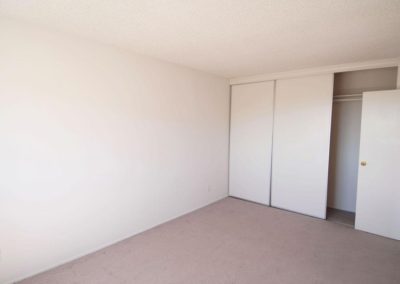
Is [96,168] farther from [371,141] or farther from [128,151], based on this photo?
[371,141]

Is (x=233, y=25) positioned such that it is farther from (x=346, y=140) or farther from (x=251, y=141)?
(x=346, y=140)

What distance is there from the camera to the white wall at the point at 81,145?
2133 mm

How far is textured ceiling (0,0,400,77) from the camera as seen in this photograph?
1795mm

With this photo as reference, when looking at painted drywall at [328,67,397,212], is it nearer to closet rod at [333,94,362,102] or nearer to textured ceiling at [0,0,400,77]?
closet rod at [333,94,362,102]

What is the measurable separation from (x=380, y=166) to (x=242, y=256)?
2196 mm

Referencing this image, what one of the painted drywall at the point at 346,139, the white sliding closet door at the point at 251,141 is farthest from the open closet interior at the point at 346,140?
the white sliding closet door at the point at 251,141

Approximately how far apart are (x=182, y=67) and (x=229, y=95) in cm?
140

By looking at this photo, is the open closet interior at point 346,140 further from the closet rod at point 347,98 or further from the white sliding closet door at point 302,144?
the white sliding closet door at point 302,144

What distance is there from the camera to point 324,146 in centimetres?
372

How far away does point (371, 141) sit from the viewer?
3.22 m

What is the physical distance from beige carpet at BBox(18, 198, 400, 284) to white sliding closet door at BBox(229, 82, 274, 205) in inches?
38.0

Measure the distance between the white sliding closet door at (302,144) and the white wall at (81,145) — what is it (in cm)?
158

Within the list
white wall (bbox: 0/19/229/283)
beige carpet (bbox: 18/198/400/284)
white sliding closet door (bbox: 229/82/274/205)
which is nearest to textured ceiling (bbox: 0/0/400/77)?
white wall (bbox: 0/19/229/283)

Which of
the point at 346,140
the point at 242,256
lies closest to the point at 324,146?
the point at 346,140
